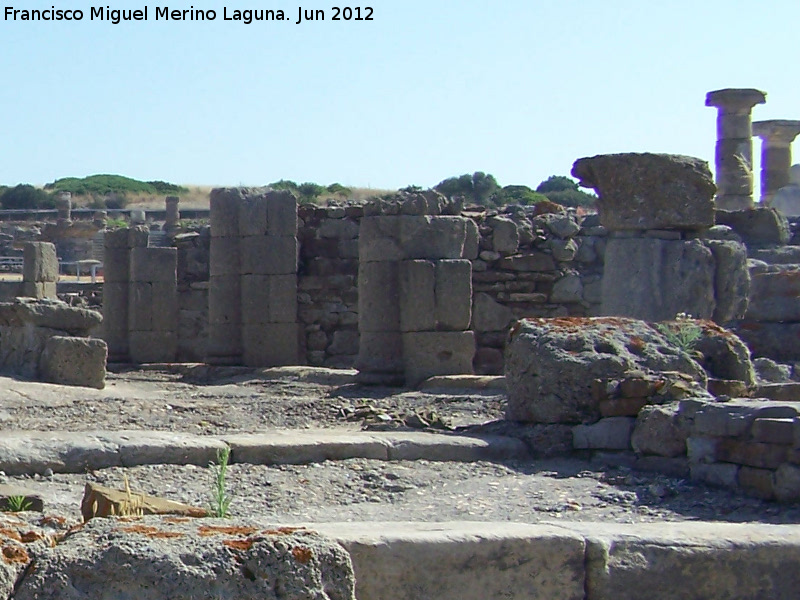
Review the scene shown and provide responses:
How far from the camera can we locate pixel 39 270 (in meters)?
21.7

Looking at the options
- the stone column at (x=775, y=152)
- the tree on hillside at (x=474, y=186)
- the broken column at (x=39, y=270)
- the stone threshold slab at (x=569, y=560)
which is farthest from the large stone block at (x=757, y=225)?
the tree on hillside at (x=474, y=186)

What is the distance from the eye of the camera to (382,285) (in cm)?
1338

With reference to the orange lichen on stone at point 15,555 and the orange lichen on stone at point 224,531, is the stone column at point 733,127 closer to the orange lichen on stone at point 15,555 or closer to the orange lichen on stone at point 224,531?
the orange lichen on stone at point 224,531

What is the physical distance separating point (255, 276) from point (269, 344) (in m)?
0.84

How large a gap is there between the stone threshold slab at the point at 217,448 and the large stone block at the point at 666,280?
3.67 metres

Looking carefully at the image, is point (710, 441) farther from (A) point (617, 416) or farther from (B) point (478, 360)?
(B) point (478, 360)

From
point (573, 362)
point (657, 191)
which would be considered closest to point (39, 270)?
point (657, 191)

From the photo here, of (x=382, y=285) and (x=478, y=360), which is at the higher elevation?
(x=382, y=285)

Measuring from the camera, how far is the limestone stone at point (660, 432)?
7270 mm

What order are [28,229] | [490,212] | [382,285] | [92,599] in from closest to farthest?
[92,599] → [382,285] → [490,212] → [28,229]

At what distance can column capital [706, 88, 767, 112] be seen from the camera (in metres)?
27.0

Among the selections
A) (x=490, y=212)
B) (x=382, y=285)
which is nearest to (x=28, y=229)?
(x=490, y=212)

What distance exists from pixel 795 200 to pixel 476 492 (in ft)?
75.4

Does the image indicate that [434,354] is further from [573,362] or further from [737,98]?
[737,98]
